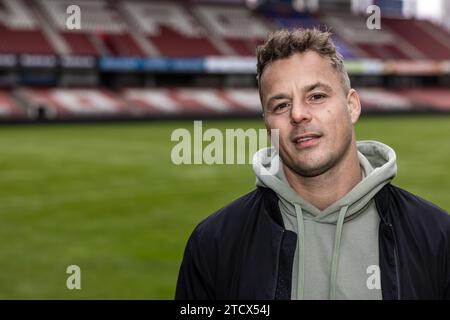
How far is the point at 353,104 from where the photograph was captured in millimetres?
2105

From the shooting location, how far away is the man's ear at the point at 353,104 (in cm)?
207

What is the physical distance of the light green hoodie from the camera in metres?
1.82

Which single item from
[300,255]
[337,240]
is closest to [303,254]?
[300,255]

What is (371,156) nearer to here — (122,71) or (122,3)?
(122,71)

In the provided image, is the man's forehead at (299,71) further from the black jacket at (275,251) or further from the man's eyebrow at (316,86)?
the black jacket at (275,251)

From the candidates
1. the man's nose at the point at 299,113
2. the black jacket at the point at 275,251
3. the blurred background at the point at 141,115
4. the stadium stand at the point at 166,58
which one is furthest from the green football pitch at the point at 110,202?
the stadium stand at the point at 166,58

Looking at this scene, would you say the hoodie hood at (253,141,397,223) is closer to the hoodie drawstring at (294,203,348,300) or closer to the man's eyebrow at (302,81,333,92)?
the hoodie drawstring at (294,203,348,300)

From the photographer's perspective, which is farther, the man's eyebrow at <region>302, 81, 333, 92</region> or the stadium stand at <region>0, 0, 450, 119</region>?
the stadium stand at <region>0, 0, 450, 119</region>

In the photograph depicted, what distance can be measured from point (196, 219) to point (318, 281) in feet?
22.1

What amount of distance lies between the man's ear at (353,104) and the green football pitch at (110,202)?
3.61m

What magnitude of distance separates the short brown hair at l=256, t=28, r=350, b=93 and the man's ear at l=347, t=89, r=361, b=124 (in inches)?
4.0

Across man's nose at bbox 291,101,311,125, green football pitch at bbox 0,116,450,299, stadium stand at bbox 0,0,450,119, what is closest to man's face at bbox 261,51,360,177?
man's nose at bbox 291,101,311,125

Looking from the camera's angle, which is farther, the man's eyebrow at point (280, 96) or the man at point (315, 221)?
the man's eyebrow at point (280, 96)

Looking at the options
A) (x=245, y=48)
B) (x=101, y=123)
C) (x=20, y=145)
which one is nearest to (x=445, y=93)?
(x=245, y=48)
